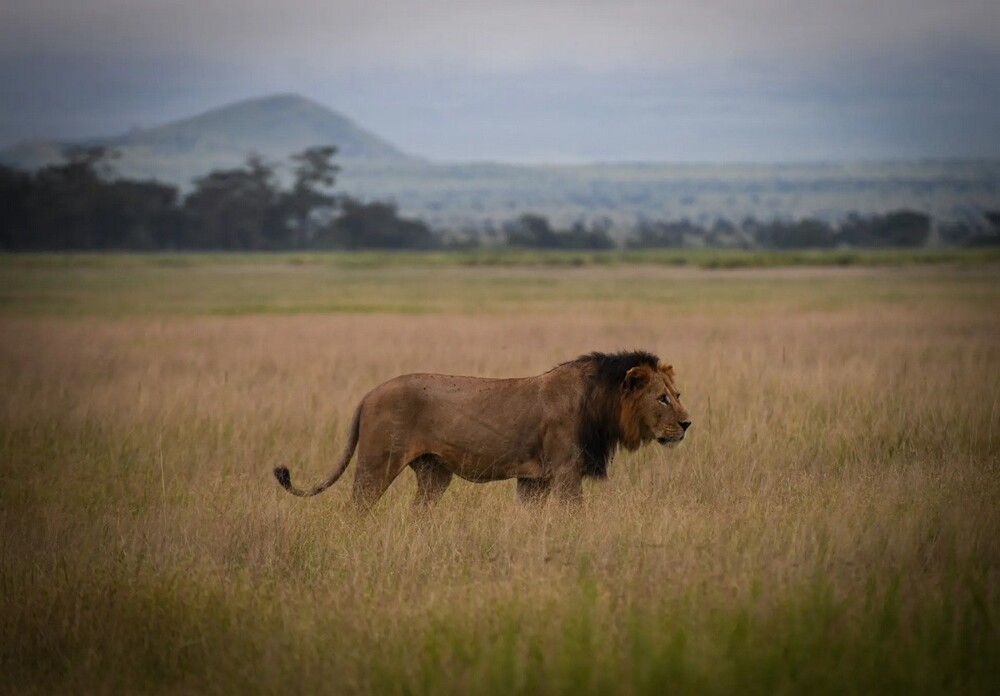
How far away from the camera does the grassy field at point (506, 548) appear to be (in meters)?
5.50

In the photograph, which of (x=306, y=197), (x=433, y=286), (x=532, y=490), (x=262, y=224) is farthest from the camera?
(x=306, y=197)

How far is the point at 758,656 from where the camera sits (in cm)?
543

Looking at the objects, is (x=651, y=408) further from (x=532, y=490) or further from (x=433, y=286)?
(x=433, y=286)

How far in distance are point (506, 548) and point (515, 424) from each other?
43.8 inches

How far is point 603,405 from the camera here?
8.37 meters

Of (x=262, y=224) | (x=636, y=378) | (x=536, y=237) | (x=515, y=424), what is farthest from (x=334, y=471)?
(x=536, y=237)

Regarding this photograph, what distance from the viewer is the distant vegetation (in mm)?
90250

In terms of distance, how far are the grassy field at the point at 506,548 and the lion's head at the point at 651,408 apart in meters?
0.53

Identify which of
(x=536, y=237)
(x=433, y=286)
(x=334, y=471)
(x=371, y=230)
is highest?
(x=371, y=230)

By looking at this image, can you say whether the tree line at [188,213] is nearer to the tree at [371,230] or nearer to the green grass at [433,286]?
the tree at [371,230]

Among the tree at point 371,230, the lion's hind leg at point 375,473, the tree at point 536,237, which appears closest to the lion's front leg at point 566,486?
the lion's hind leg at point 375,473

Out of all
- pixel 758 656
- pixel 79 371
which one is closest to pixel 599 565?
pixel 758 656

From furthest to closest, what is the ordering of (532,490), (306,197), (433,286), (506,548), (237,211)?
(306,197)
(237,211)
(433,286)
(532,490)
(506,548)

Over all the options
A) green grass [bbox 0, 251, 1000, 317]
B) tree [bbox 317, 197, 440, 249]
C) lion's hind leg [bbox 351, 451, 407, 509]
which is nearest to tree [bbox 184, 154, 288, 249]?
tree [bbox 317, 197, 440, 249]
